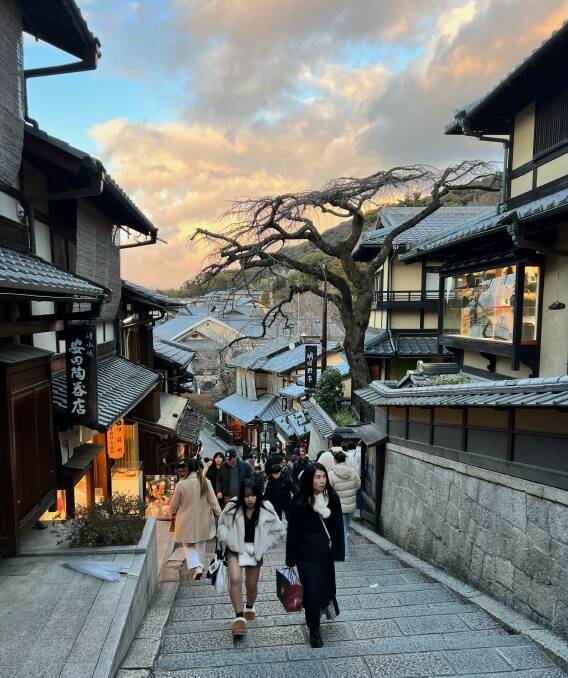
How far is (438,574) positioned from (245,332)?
43.2m

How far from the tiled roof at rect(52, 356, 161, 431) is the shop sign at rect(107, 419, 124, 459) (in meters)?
1.47

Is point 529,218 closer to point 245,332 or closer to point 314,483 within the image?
point 314,483

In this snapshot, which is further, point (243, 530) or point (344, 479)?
point (344, 479)

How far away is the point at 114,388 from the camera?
938 centimetres

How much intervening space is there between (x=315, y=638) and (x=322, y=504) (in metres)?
1.29

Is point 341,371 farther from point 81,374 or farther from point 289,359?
point 81,374

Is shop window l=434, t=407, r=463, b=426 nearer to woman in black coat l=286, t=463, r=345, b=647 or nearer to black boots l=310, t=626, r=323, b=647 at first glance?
woman in black coat l=286, t=463, r=345, b=647

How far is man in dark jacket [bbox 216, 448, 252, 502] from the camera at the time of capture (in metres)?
8.31

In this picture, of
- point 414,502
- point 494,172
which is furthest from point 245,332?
point 414,502

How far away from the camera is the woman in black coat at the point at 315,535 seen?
441 centimetres

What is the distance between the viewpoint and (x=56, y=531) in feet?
19.8

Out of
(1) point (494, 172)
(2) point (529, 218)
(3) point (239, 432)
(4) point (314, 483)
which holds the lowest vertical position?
(3) point (239, 432)

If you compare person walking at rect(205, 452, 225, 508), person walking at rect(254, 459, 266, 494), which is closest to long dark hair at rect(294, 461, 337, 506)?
person walking at rect(254, 459, 266, 494)

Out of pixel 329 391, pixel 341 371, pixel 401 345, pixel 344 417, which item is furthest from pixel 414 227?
pixel 344 417
